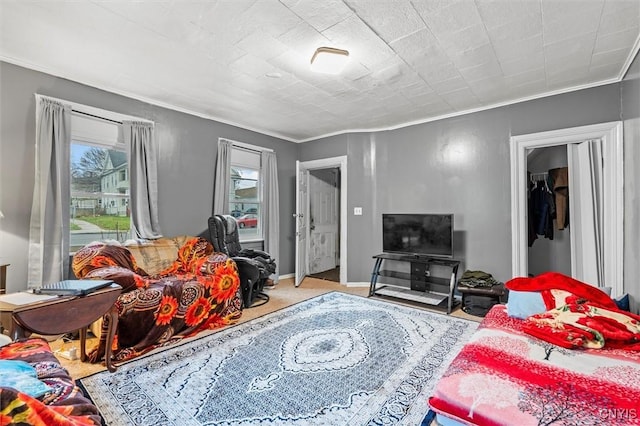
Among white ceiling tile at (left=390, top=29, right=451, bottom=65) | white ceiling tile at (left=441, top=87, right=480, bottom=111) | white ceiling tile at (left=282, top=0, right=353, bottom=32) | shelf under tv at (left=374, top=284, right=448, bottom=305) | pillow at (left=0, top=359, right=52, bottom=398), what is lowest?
shelf under tv at (left=374, top=284, right=448, bottom=305)

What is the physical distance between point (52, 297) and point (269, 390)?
141 centimetres

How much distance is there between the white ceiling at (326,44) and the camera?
2055 millimetres

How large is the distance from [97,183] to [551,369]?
417 cm

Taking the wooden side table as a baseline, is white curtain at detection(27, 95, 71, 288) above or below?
above

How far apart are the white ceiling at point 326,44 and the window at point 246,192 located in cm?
116

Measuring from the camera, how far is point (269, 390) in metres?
1.97

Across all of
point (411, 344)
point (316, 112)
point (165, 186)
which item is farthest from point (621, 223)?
point (165, 186)

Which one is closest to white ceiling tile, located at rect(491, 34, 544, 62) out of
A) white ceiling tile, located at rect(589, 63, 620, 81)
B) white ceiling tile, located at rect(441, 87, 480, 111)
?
white ceiling tile, located at rect(441, 87, 480, 111)

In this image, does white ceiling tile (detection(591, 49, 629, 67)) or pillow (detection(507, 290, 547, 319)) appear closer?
pillow (detection(507, 290, 547, 319))

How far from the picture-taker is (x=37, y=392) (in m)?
1.03

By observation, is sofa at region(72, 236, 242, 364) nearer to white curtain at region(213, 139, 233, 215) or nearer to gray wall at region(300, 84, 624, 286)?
white curtain at region(213, 139, 233, 215)

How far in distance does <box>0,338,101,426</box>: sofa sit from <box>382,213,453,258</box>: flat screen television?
365 centimetres

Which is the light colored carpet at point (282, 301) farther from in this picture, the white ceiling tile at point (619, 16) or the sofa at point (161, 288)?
the white ceiling tile at point (619, 16)

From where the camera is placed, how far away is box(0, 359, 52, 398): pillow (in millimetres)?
1020
